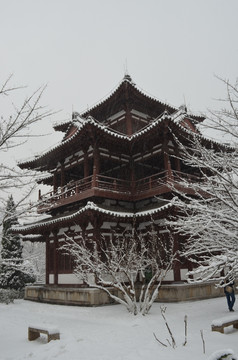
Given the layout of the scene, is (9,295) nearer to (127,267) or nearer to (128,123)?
(127,267)

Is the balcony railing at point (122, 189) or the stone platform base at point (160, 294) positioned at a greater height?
the balcony railing at point (122, 189)

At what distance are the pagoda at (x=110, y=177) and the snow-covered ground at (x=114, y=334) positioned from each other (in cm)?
246

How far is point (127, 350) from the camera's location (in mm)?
6848

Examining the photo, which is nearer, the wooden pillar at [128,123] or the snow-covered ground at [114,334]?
the snow-covered ground at [114,334]

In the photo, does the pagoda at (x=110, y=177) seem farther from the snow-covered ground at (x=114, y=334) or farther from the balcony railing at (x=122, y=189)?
the snow-covered ground at (x=114, y=334)

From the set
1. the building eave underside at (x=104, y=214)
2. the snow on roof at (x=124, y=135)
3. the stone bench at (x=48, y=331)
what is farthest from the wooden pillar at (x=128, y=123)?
the stone bench at (x=48, y=331)

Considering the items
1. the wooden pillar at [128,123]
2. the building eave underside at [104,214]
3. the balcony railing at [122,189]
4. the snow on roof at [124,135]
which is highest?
the wooden pillar at [128,123]

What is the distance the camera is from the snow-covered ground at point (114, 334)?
21.6 ft

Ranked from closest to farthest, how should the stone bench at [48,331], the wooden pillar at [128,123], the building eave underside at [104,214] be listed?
the stone bench at [48,331] → the building eave underside at [104,214] → the wooden pillar at [128,123]

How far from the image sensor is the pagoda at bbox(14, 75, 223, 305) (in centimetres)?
1528

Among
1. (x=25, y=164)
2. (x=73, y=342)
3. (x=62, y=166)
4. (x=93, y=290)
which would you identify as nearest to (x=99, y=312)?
(x=93, y=290)

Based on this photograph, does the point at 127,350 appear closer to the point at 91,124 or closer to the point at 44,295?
the point at 91,124

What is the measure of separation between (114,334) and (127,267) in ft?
9.12

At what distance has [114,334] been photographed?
862 centimetres
